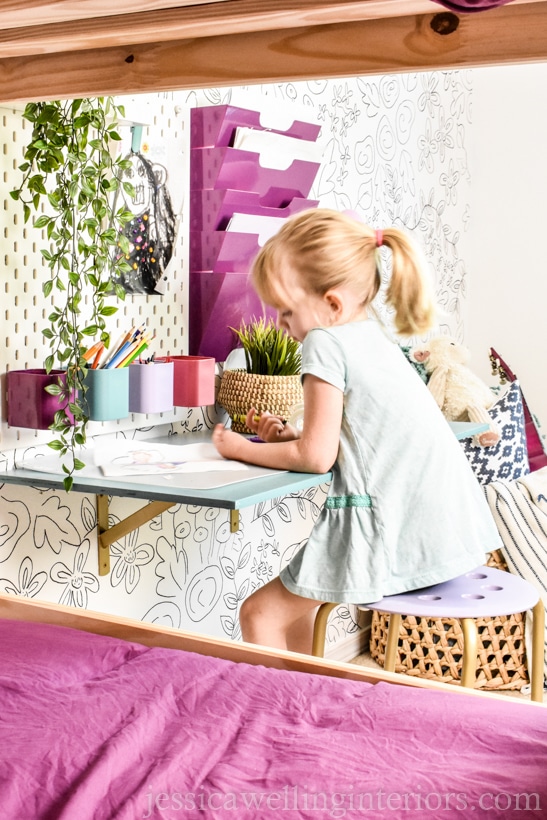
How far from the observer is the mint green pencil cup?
5.23ft

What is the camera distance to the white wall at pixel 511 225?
11.0 feet

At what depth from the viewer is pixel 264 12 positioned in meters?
0.71

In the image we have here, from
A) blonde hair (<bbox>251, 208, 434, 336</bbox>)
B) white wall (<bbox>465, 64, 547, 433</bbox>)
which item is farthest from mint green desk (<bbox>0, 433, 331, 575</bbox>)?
white wall (<bbox>465, 64, 547, 433</bbox>)

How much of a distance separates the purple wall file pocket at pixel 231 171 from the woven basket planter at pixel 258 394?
0.40 m


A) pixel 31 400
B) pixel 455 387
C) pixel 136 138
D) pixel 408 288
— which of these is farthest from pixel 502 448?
pixel 31 400

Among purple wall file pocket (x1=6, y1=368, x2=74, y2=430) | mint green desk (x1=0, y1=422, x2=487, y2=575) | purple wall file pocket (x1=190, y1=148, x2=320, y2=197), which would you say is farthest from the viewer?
purple wall file pocket (x1=190, y1=148, x2=320, y2=197)

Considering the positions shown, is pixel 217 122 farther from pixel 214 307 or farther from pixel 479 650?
pixel 479 650

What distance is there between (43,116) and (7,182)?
14 cm

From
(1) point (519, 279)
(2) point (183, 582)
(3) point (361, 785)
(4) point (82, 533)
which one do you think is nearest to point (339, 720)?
(3) point (361, 785)

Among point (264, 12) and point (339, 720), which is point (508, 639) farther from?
point (264, 12)

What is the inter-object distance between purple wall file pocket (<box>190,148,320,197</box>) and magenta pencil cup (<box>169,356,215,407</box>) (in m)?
0.39

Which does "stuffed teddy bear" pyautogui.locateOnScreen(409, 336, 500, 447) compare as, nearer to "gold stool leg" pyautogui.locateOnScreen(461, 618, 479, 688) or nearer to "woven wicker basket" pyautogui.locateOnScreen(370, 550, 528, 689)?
"woven wicker basket" pyautogui.locateOnScreen(370, 550, 528, 689)

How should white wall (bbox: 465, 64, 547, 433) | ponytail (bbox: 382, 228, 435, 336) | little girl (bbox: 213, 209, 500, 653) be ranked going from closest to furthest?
little girl (bbox: 213, 209, 500, 653)
ponytail (bbox: 382, 228, 435, 336)
white wall (bbox: 465, 64, 547, 433)

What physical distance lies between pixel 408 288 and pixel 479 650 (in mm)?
1094
